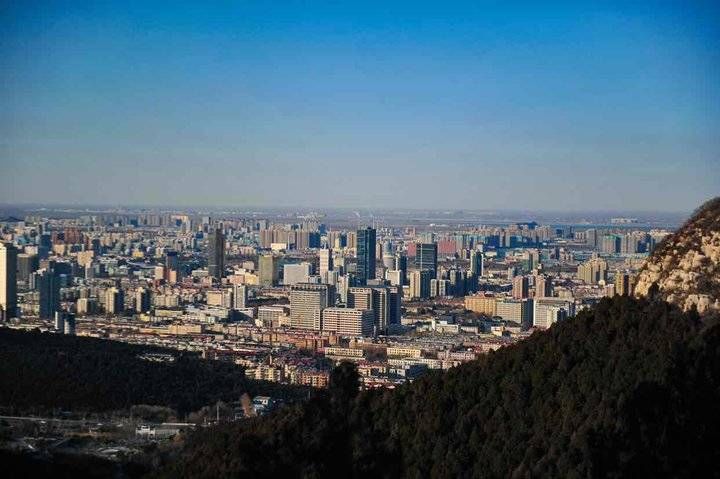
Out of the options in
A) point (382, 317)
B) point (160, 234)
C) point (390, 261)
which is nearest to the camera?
point (382, 317)

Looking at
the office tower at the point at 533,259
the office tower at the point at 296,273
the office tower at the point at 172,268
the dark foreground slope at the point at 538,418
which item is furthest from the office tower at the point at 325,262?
the dark foreground slope at the point at 538,418

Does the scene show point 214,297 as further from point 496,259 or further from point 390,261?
point 496,259

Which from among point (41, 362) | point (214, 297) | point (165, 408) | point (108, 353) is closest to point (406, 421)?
point (165, 408)

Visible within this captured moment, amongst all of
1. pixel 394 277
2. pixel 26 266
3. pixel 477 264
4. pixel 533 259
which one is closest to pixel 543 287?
pixel 394 277

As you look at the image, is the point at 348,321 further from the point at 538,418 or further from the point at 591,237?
the point at 538,418

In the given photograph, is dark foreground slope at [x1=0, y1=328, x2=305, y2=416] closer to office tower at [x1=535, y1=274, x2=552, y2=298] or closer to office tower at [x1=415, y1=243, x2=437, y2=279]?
office tower at [x1=535, y1=274, x2=552, y2=298]

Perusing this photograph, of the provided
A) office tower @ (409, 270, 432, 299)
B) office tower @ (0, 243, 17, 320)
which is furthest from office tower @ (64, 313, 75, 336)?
office tower @ (409, 270, 432, 299)

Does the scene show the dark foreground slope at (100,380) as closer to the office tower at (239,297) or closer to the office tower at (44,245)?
the office tower at (239,297)
